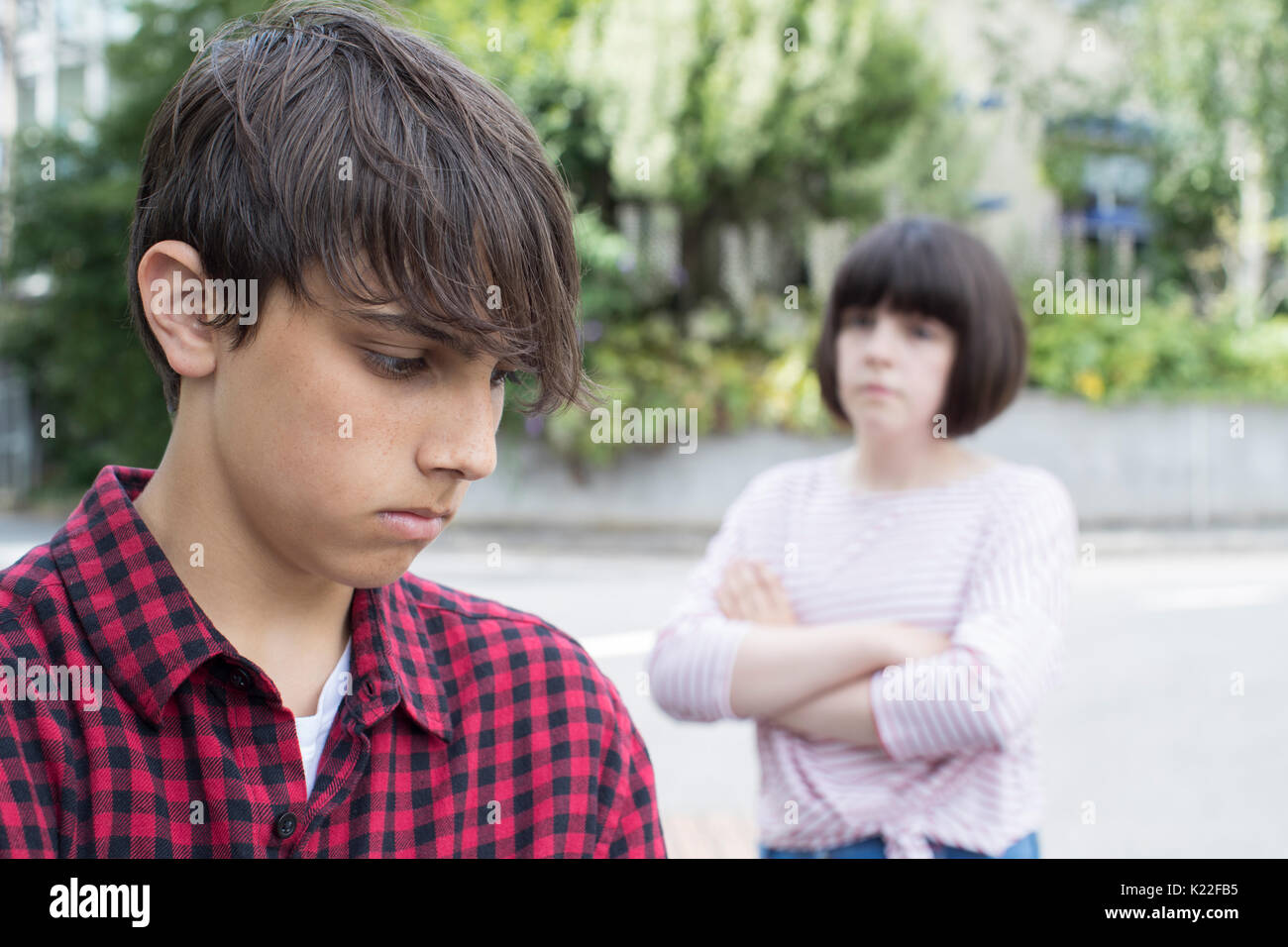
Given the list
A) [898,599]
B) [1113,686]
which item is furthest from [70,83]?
[898,599]

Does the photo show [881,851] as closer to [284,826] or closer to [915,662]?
[915,662]

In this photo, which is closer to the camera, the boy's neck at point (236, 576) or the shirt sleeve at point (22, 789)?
the shirt sleeve at point (22, 789)

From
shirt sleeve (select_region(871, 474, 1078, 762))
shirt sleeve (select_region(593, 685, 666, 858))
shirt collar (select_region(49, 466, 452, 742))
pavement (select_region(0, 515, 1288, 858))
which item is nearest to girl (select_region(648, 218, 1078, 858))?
shirt sleeve (select_region(871, 474, 1078, 762))

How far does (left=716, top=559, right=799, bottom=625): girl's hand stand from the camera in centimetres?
229

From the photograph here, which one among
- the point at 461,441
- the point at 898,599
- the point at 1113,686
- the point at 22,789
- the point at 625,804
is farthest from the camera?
the point at 1113,686

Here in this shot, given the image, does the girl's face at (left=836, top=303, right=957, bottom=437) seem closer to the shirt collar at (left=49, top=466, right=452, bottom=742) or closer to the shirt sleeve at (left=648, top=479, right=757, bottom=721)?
the shirt sleeve at (left=648, top=479, right=757, bottom=721)

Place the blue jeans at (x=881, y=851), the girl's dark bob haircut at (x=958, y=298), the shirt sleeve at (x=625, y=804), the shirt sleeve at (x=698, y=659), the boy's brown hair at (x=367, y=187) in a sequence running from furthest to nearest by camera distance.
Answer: the girl's dark bob haircut at (x=958, y=298)
the shirt sleeve at (x=698, y=659)
the blue jeans at (x=881, y=851)
the shirt sleeve at (x=625, y=804)
the boy's brown hair at (x=367, y=187)

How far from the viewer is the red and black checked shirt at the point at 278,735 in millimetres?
1094

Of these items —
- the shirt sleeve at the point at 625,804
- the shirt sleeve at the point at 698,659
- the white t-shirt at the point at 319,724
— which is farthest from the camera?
the shirt sleeve at the point at 698,659

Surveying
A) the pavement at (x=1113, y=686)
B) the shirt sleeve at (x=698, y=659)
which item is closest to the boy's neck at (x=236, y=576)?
the shirt sleeve at (x=698, y=659)

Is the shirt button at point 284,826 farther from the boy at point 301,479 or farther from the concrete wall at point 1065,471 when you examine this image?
the concrete wall at point 1065,471

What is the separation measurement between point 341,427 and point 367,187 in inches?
9.3

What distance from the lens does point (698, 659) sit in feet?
7.37
